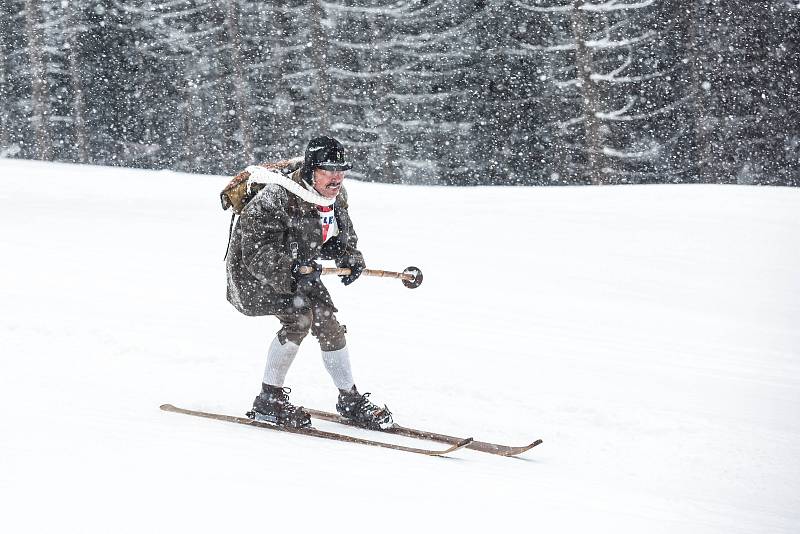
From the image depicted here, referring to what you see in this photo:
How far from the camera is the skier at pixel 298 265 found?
5.36m

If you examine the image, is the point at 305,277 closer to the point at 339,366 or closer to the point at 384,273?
the point at 384,273

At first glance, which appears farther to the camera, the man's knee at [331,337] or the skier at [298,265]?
the man's knee at [331,337]

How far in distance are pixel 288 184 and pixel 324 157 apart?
0.29 metres

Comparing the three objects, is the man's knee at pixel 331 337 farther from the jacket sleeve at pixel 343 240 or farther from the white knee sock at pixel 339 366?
the jacket sleeve at pixel 343 240

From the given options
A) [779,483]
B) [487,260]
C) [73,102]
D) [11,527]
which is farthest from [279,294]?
[73,102]

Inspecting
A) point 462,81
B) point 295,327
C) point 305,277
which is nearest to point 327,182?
point 305,277

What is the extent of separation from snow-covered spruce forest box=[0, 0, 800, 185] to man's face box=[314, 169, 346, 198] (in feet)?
52.1

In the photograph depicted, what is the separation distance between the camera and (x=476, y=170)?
27.8m

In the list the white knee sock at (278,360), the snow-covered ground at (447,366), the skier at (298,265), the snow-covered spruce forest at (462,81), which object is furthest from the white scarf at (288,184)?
the snow-covered spruce forest at (462,81)

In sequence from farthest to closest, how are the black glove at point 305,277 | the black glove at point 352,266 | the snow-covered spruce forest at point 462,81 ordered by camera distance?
the snow-covered spruce forest at point 462,81
the black glove at point 352,266
the black glove at point 305,277

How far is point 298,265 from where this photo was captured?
5.35 metres

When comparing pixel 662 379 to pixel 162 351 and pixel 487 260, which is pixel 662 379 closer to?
pixel 487 260

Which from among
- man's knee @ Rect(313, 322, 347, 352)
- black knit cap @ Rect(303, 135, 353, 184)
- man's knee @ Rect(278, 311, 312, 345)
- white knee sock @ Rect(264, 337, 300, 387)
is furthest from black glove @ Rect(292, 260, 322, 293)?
black knit cap @ Rect(303, 135, 353, 184)

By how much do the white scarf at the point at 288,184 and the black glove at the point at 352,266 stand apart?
42 cm
